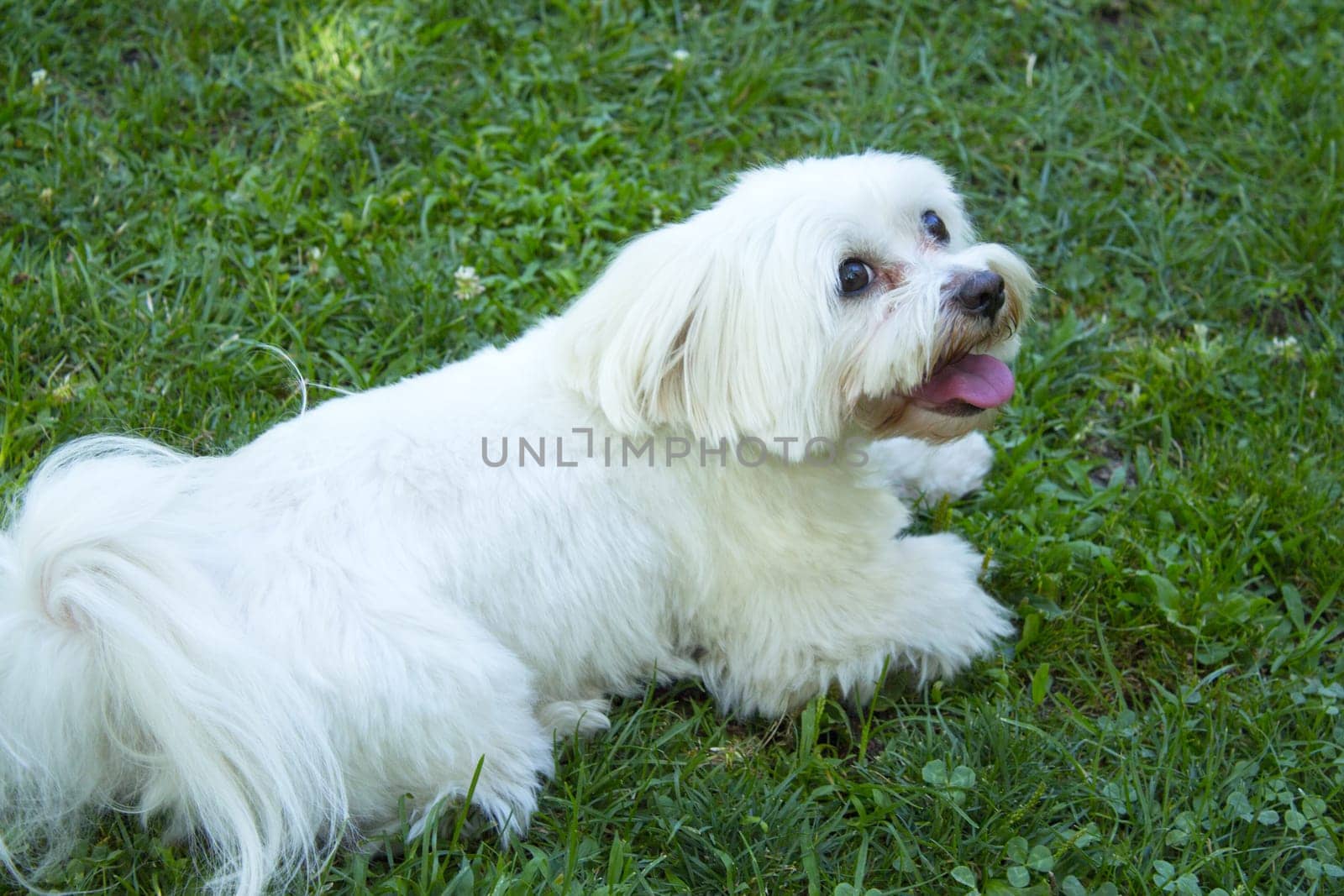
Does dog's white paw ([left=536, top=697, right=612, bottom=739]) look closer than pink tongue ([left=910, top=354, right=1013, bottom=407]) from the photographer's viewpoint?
No

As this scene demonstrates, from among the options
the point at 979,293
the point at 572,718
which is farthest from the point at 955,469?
the point at 572,718

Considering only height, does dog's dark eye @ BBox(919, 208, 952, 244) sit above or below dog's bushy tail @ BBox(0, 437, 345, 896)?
above

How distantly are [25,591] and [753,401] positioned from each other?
1.40 m

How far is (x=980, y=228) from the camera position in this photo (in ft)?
13.4

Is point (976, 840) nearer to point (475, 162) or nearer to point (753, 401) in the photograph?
point (753, 401)

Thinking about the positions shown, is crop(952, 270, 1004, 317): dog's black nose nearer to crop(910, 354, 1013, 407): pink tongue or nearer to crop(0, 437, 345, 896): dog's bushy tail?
crop(910, 354, 1013, 407): pink tongue

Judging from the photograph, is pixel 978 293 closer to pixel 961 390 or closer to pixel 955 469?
pixel 961 390

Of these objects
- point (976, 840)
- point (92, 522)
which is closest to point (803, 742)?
point (976, 840)

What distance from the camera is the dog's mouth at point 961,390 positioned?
253 cm

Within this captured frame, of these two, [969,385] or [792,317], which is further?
[969,385]

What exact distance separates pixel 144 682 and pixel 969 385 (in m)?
1.74

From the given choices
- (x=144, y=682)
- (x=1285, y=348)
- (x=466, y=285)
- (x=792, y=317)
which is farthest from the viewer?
(x=466, y=285)

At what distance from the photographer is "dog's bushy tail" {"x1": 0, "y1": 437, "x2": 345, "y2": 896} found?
2.03 m

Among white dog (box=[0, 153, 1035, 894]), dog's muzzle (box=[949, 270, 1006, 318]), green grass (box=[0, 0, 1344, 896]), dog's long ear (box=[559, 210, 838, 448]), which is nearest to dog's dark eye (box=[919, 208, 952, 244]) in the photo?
white dog (box=[0, 153, 1035, 894])
